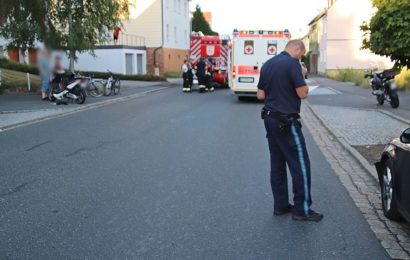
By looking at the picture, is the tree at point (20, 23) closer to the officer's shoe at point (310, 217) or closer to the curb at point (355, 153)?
the curb at point (355, 153)

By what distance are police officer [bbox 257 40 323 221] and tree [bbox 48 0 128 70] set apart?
1712 cm

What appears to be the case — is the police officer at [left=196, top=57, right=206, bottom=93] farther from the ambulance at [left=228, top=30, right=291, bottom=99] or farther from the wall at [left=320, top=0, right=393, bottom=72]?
the wall at [left=320, top=0, right=393, bottom=72]

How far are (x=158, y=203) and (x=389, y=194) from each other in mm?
2495

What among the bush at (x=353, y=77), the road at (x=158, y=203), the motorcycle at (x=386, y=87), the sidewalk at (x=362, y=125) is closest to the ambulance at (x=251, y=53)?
the sidewalk at (x=362, y=125)

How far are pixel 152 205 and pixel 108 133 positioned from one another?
5867 mm

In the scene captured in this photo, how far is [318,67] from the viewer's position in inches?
2232

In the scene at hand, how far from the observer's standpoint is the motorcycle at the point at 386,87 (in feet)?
53.4

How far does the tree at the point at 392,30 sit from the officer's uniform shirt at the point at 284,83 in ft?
12.3

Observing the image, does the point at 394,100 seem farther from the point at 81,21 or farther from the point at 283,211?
the point at 81,21

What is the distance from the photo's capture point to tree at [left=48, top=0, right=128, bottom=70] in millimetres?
21219

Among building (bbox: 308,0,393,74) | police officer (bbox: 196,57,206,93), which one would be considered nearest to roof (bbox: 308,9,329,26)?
building (bbox: 308,0,393,74)

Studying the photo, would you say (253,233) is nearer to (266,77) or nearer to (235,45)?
(266,77)

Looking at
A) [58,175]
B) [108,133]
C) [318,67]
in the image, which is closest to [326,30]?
[318,67]

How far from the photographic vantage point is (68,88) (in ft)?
60.3
